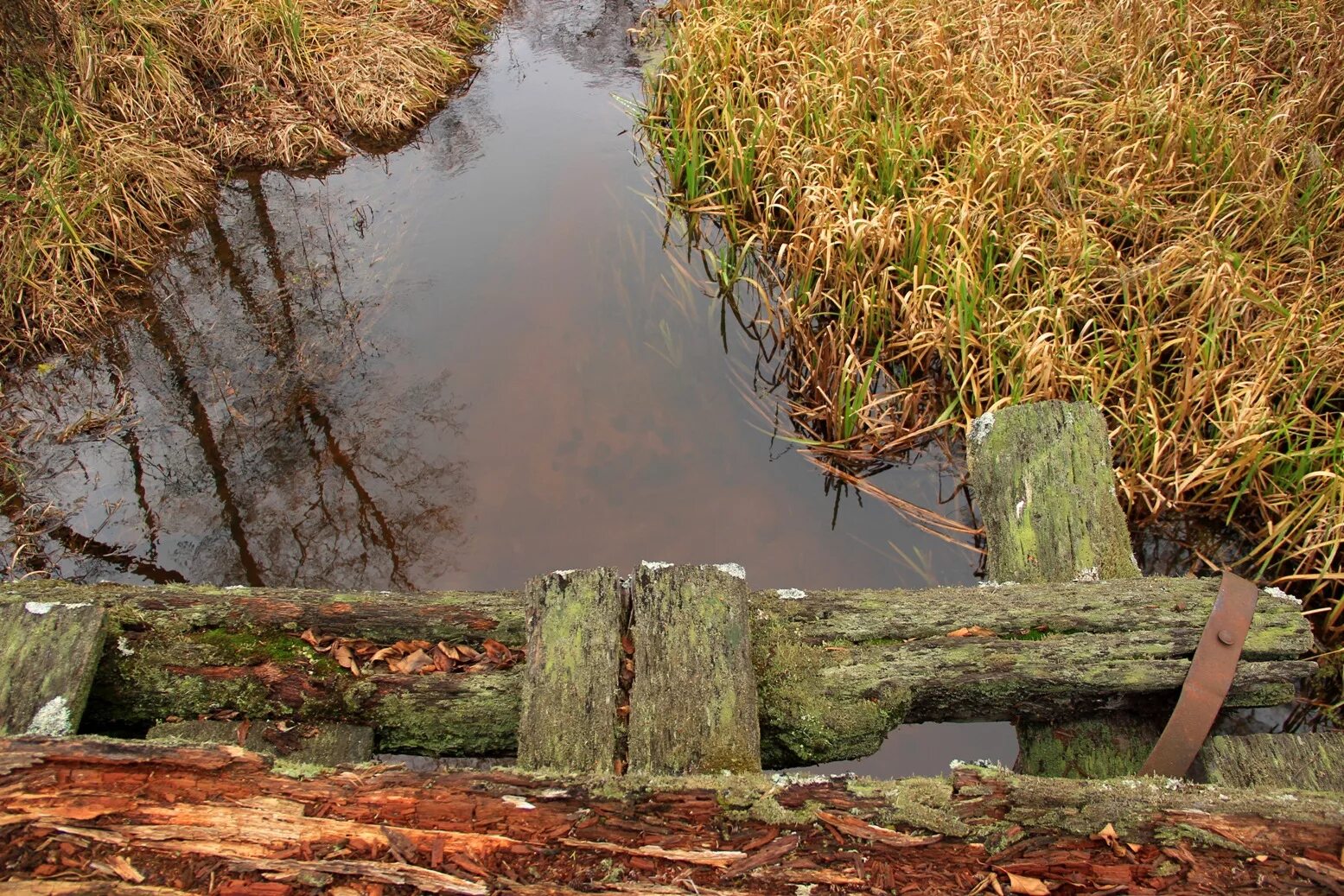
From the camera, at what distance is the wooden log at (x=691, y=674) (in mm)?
1704

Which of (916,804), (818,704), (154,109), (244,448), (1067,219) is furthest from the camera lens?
(154,109)

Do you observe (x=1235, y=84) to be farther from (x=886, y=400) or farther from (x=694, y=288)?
(x=694, y=288)

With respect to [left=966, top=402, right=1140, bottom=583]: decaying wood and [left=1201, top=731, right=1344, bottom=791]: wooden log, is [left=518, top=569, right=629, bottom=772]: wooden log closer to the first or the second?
[left=966, top=402, right=1140, bottom=583]: decaying wood

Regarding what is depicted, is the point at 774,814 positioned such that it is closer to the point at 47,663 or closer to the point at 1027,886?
the point at 1027,886

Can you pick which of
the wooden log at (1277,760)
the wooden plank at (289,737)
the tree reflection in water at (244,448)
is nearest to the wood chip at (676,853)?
the wooden plank at (289,737)

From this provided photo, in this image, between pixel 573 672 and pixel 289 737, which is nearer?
pixel 573 672

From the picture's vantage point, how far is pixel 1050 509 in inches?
94.3

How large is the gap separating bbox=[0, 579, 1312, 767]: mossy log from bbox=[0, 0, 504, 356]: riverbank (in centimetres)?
372

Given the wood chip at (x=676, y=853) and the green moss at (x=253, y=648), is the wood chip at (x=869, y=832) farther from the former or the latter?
the green moss at (x=253, y=648)

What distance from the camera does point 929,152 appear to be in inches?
195

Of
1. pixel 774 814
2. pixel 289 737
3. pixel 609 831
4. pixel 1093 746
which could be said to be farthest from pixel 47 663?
pixel 1093 746

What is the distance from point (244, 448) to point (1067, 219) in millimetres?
4729

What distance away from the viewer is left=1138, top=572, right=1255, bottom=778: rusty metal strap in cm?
188

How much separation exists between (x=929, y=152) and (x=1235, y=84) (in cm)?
204
